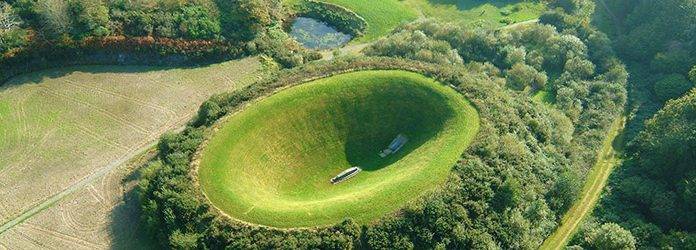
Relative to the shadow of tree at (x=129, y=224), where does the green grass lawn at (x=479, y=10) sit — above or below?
above

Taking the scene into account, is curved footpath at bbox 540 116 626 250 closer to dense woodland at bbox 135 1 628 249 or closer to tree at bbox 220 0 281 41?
dense woodland at bbox 135 1 628 249

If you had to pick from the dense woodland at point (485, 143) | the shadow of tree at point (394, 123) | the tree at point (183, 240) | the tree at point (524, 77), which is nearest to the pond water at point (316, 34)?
the dense woodland at point (485, 143)

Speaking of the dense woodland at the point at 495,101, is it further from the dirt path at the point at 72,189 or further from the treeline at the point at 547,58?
the dirt path at the point at 72,189

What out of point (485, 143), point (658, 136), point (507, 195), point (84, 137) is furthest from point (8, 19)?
point (658, 136)

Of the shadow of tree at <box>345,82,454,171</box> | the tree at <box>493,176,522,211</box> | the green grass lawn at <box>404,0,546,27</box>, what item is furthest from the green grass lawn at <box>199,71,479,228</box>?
the green grass lawn at <box>404,0,546,27</box>

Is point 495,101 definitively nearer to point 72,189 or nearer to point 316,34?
point 316,34

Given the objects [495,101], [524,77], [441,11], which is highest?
[495,101]
